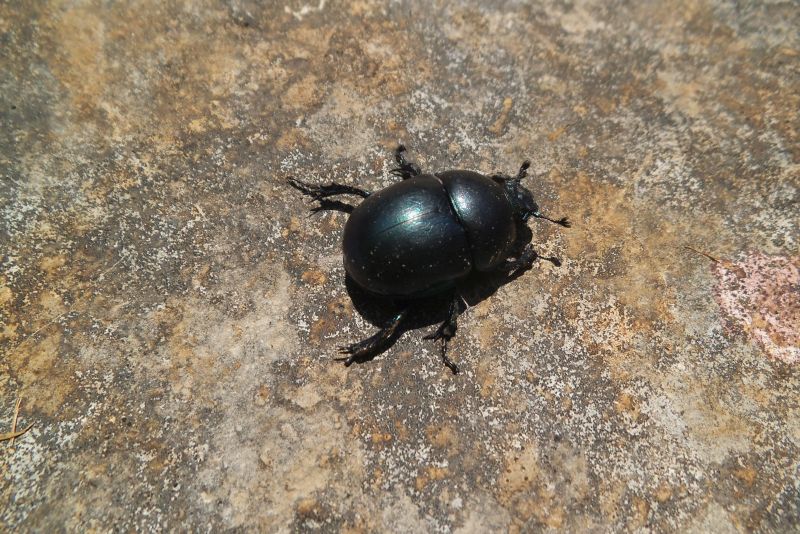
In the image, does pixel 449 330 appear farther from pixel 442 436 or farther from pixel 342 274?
pixel 342 274

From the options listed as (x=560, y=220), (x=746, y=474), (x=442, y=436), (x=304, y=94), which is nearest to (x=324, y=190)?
(x=304, y=94)

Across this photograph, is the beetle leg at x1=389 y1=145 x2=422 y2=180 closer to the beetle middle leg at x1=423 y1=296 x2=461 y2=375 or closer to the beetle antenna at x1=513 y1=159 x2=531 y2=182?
the beetle antenna at x1=513 y1=159 x2=531 y2=182

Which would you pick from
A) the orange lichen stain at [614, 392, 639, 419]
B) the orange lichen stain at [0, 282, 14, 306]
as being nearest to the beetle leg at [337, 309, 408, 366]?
the orange lichen stain at [614, 392, 639, 419]

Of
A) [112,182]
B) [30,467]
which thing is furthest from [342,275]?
[30,467]

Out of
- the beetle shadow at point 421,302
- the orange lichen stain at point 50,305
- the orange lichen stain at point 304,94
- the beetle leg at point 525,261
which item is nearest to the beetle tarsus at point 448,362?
the beetle shadow at point 421,302

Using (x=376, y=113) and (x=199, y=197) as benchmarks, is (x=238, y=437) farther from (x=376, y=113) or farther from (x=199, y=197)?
(x=376, y=113)
